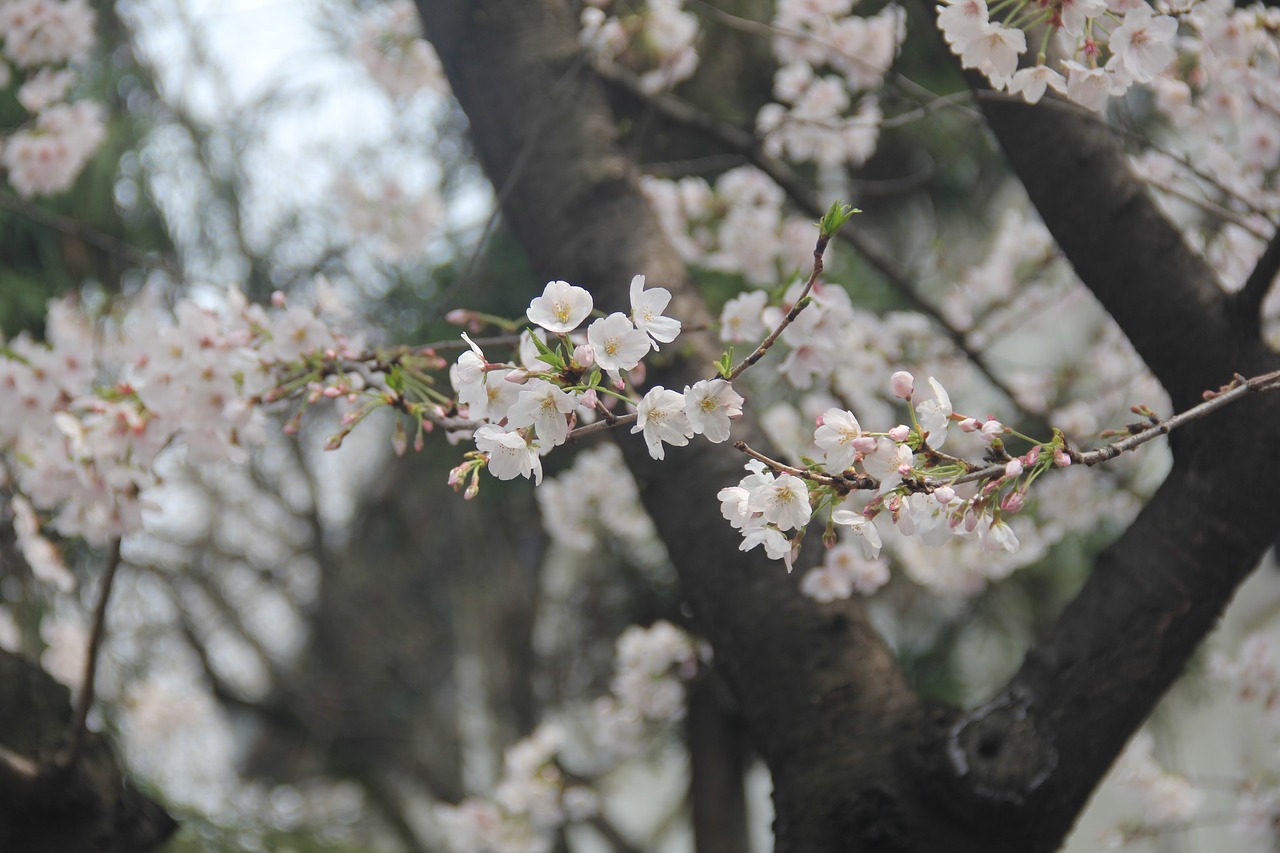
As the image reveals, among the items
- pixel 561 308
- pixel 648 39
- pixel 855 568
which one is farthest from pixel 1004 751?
pixel 648 39

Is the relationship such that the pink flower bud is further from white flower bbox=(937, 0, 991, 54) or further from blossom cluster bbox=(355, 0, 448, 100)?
blossom cluster bbox=(355, 0, 448, 100)

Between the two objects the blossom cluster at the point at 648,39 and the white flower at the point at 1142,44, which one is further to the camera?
the blossom cluster at the point at 648,39

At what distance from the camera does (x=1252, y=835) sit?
2.03 metres

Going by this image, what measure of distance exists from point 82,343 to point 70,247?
1.91 m

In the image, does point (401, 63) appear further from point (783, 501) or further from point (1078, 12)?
point (783, 501)

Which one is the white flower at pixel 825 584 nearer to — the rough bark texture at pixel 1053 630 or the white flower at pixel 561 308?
the rough bark texture at pixel 1053 630

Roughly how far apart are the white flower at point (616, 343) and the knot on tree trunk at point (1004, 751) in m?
0.53

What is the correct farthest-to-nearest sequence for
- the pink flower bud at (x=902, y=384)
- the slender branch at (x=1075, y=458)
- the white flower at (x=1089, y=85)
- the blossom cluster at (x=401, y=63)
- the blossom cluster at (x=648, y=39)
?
the blossom cluster at (x=401, y=63)
the blossom cluster at (x=648, y=39)
the white flower at (x=1089, y=85)
the pink flower bud at (x=902, y=384)
the slender branch at (x=1075, y=458)

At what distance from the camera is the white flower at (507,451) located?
724 mm

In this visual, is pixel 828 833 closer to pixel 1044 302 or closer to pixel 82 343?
pixel 82 343

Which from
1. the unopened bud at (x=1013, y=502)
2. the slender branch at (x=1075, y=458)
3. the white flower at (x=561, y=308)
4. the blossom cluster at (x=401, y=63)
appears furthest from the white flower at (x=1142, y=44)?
the blossom cluster at (x=401, y=63)

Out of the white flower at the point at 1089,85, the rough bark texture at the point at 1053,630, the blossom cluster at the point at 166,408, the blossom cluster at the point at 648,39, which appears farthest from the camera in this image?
the blossom cluster at the point at 648,39

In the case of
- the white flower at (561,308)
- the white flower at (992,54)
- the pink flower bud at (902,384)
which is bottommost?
the pink flower bud at (902,384)

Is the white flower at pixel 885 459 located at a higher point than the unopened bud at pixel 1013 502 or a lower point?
higher
